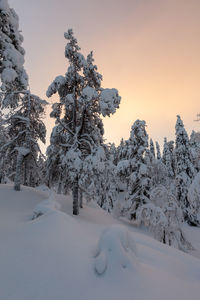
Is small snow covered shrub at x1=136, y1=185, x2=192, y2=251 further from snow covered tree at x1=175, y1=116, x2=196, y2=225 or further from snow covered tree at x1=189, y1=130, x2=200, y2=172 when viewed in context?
snow covered tree at x1=175, y1=116, x2=196, y2=225

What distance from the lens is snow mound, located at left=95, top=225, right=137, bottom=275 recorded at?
3.71m

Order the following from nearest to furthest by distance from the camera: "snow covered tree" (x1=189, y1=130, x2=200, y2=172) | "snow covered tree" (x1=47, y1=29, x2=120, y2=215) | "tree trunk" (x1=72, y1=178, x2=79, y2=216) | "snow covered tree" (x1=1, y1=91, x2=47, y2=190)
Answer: "snow covered tree" (x1=189, y1=130, x2=200, y2=172)
"tree trunk" (x1=72, y1=178, x2=79, y2=216)
"snow covered tree" (x1=47, y1=29, x2=120, y2=215)
"snow covered tree" (x1=1, y1=91, x2=47, y2=190)

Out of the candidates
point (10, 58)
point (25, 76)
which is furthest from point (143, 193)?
point (10, 58)

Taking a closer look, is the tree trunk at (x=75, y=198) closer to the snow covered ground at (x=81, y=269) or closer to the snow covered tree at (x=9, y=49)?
the snow covered ground at (x=81, y=269)

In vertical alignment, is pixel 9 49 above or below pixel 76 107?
above

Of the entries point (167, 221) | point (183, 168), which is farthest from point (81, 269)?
point (183, 168)

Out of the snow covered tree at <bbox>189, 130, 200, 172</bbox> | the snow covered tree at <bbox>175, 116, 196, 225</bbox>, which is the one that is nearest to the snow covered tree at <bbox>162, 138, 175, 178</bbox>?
the snow covered tree at <bbox>189, 130, 200, 172</bbox>

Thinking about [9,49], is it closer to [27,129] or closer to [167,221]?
[27,129]

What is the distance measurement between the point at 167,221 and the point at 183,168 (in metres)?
15.8

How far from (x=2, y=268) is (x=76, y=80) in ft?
41.5

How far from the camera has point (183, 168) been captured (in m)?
26.5

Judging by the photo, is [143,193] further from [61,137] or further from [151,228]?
[61,137]

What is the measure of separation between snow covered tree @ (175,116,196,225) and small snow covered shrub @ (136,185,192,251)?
504 inches

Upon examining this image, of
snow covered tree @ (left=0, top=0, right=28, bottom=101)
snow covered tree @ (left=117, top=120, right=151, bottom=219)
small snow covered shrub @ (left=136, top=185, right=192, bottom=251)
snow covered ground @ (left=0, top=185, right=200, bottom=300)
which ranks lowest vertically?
small snow covered shrub @ (left=136, top=185, right=192, bottom=251)
